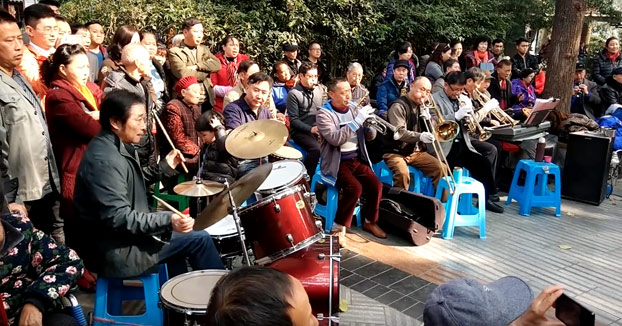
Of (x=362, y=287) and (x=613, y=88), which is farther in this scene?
(x=613, y=88)

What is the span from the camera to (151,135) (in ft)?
15.8

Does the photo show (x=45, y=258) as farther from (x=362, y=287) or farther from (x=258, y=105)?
(x=258, y=105)

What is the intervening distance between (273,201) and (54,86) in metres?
1.90

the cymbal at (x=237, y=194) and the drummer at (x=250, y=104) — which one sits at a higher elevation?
the drummer at (x=250, y=104)

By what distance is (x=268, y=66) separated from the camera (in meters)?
10.3

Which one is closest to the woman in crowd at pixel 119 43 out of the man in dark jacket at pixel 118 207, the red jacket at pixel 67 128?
the red jacket at pixel 67 128

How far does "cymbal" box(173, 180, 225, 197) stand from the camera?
3811 mm

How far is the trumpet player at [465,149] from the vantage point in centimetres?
Result: 678

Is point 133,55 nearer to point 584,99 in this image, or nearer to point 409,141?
point 409,141

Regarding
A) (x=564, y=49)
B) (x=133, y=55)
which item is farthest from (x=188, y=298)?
(x=564, y=49)

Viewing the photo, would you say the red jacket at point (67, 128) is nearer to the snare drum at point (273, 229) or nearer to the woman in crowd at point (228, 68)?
the snare drum at point (273, 229)

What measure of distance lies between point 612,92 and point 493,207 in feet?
14.4

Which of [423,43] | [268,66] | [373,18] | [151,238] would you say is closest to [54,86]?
[151,238]

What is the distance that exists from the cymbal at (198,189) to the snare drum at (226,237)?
9.7 inches
